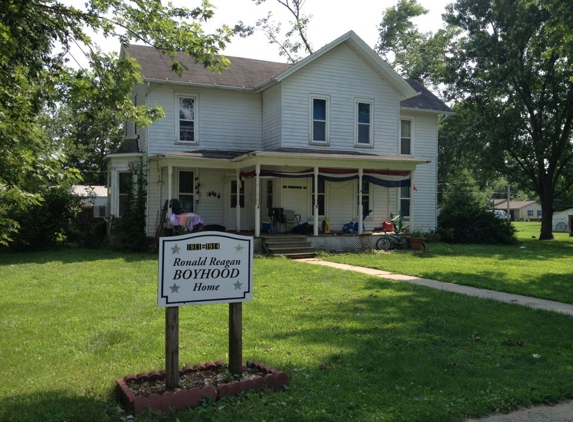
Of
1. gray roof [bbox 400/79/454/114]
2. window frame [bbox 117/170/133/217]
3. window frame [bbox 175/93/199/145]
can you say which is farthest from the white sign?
gray roof [bbox 400/79/454/114]

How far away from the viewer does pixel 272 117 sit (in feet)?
64.5

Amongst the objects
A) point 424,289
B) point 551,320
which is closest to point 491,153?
point 424,289

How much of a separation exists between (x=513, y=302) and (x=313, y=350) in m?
4.88

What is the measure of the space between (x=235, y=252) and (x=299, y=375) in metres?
1.44

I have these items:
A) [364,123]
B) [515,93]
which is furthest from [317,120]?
[515,93]

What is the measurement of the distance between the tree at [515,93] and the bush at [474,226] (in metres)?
5.25

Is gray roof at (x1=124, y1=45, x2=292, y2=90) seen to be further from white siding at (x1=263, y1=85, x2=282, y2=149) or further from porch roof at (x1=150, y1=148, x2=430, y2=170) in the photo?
porch roof at (x1=150, y1=148, x2=430, y2=170)

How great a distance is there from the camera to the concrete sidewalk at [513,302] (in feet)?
13.9

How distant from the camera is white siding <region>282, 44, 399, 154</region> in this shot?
755 inches

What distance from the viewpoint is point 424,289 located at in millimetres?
10117

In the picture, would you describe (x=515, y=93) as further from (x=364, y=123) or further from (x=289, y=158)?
(x=289, y=158)

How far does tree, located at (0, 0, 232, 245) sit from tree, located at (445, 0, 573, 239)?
22.2 meters

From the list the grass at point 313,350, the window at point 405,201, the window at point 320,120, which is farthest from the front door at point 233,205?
the grass at point 313,350

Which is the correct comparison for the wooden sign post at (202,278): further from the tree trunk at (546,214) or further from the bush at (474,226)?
the tree trunk at (546,214)
